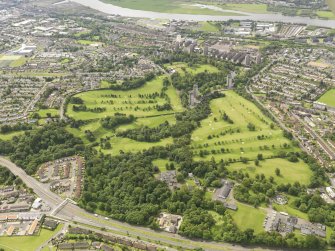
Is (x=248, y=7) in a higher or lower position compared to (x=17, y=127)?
higher

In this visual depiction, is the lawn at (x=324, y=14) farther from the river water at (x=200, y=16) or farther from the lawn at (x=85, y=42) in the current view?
the lawn at (x=85, y=42)

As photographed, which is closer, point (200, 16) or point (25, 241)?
point (25, 241)

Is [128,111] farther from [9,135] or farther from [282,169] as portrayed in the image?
[282,169]

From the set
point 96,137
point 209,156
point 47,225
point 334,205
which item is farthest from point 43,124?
point 334,205

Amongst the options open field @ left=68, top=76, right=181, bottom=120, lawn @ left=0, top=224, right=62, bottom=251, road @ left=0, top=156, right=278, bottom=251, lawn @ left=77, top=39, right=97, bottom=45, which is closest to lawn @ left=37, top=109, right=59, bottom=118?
open field @ left=68, top=76, right=181, bottom=120

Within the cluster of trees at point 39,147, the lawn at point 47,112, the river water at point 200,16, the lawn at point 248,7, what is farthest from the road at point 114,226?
the lawn at point 248,7

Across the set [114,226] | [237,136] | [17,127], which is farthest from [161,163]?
[17,127]
